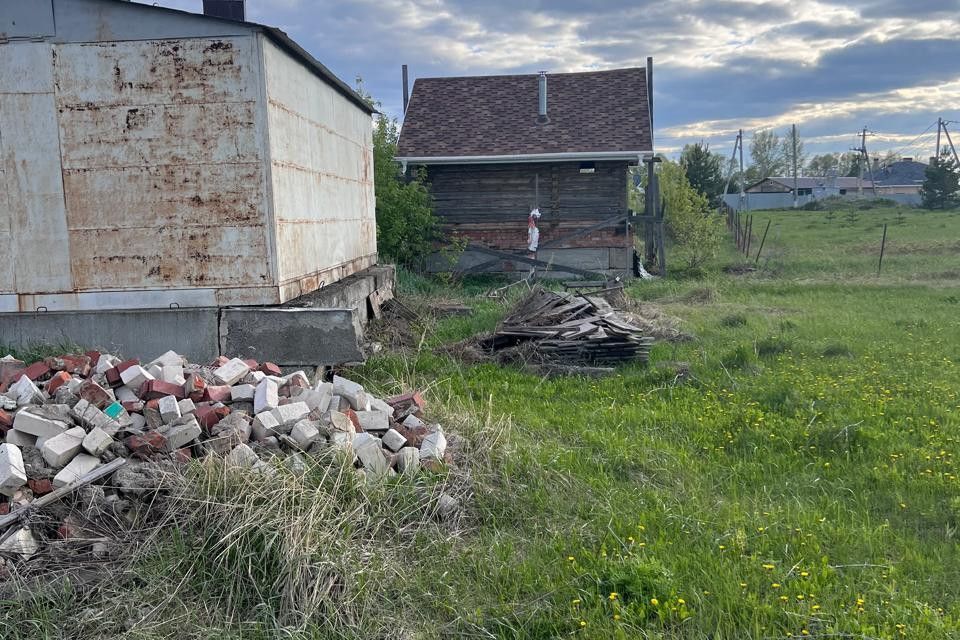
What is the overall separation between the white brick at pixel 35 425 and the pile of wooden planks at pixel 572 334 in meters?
5.75

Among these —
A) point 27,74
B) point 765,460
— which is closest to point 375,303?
point 27,74

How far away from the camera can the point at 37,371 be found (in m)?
5.82

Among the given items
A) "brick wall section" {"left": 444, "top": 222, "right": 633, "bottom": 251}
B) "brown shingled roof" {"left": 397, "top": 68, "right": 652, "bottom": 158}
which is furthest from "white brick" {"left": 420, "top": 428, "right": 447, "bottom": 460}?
"brown shingled roof" {"left": 397, "top": 68, "right": 652, "bottom": 158}

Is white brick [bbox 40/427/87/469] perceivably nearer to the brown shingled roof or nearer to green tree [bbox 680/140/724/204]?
the brown shingled roof

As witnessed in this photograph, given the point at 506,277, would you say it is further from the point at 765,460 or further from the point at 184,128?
the point at 765,460

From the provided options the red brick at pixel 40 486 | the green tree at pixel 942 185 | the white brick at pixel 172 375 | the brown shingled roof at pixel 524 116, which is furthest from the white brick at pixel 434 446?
the green tree at pixel 942 185

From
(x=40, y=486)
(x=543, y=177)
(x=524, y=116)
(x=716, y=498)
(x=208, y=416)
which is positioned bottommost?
(x=716, y=498)

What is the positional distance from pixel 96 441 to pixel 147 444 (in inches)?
11.4

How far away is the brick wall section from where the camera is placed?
66.4 feet

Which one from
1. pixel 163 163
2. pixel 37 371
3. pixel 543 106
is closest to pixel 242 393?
pixel 37 371

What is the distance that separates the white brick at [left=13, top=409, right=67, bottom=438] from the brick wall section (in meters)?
15.8

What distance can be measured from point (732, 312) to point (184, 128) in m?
9.80

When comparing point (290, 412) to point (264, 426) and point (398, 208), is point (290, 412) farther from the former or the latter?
point (398, 208)

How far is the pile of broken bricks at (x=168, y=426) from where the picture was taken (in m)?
4.66
